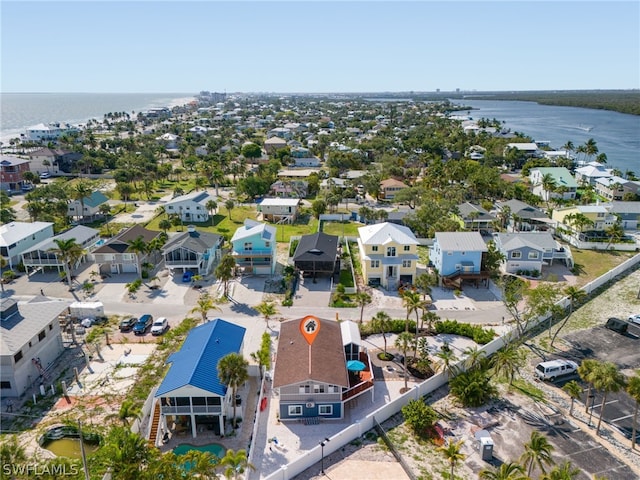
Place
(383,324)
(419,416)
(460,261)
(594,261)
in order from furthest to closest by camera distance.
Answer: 1. (594,261)
2. (460,261)
3. (383,324)
4. (419,416)

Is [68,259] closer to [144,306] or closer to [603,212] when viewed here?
[144,306]

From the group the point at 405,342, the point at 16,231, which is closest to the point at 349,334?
the point at 405,342

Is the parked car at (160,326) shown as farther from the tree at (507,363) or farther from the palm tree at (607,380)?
the palm tree at (607,380)

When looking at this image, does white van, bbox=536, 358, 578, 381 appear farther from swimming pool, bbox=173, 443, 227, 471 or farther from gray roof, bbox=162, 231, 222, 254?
gray roof, bbox=162, 231, 222, 254

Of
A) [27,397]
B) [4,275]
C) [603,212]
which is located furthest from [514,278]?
[4,275]

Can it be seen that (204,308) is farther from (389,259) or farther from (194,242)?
(389,259)

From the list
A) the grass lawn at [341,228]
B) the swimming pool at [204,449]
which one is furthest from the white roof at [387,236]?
the swimming pool at [204,449]

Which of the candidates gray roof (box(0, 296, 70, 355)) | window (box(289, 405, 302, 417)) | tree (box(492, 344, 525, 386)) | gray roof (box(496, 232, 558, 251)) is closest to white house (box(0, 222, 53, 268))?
gray roof (box(0, 296, 70, 355))
